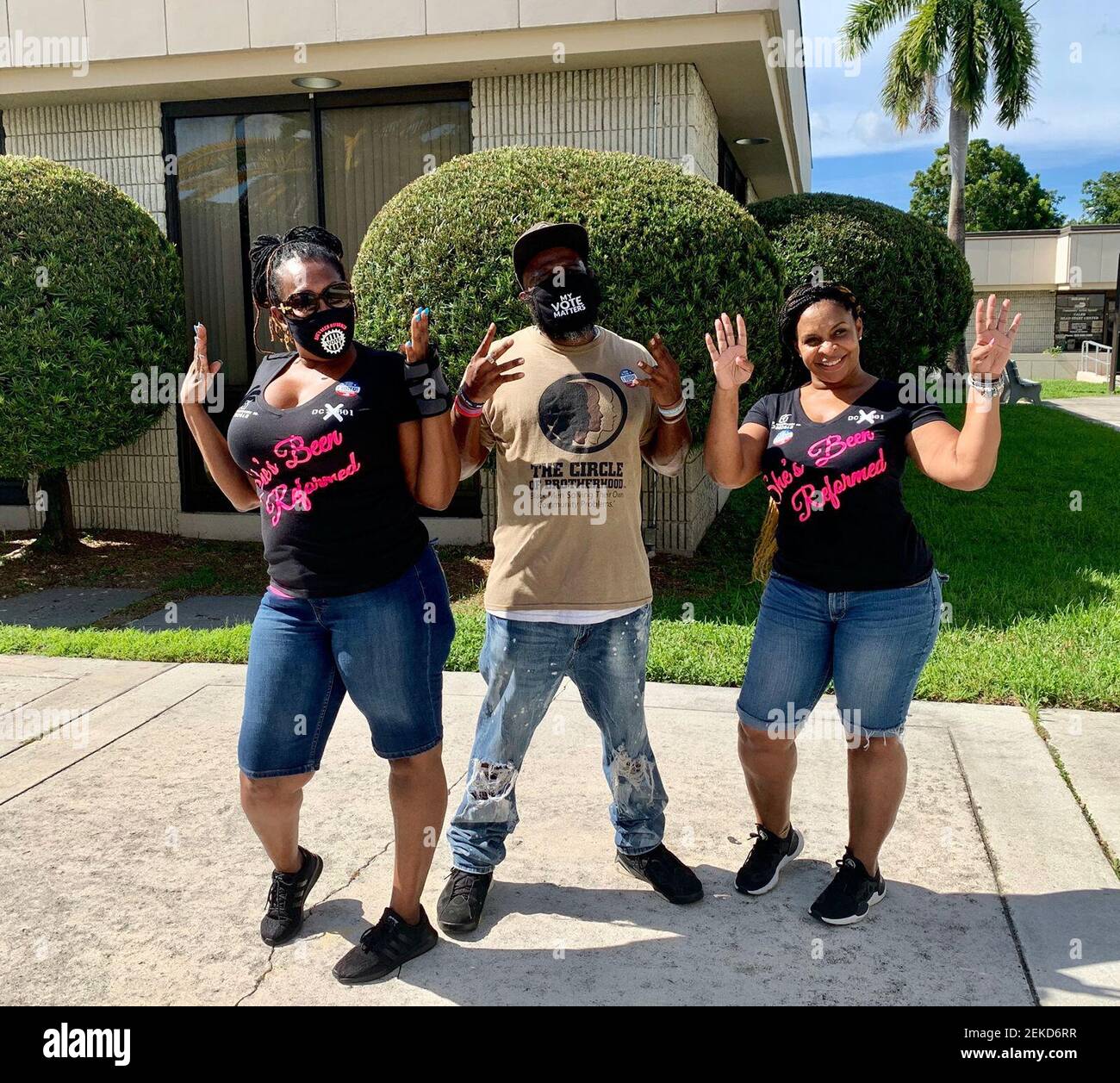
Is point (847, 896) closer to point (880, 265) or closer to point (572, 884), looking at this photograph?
point (572, 884)

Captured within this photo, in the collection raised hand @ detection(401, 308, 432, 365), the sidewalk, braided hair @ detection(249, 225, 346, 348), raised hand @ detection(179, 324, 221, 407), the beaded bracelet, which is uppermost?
braided hair @ detection(249, 225, 346, 348)

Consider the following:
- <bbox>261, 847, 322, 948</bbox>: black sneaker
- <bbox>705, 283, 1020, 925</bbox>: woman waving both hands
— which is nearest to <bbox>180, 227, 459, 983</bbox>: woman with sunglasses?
<bbox>261, 847, 322, 948</bbox>: black sneaker

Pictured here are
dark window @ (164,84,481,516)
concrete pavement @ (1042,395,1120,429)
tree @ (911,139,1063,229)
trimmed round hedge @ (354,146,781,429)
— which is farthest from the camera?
tree @ (911,139,1063,229)

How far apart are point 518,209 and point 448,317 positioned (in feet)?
2.47

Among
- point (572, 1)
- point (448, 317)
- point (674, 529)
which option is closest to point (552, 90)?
point (572, 1)

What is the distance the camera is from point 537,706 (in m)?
3.06

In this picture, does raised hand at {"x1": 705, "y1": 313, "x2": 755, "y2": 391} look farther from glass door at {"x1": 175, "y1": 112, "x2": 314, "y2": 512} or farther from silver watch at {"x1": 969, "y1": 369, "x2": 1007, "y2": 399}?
glass door at {"x1": 175, "y1": 112, "x2": 314, "y2": 512}

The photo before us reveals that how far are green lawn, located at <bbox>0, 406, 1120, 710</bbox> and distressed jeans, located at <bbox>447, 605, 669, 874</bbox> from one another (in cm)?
223

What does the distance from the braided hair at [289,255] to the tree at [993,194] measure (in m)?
59.4

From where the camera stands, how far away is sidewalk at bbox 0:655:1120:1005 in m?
2.79

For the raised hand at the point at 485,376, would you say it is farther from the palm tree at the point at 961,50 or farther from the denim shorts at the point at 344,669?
the palm tree at the point at 961,50

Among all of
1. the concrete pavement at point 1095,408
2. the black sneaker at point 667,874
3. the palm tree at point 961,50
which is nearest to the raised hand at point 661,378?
the black sneaker at point 667,874

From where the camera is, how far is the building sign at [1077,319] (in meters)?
36.2

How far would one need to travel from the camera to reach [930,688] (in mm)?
5098
